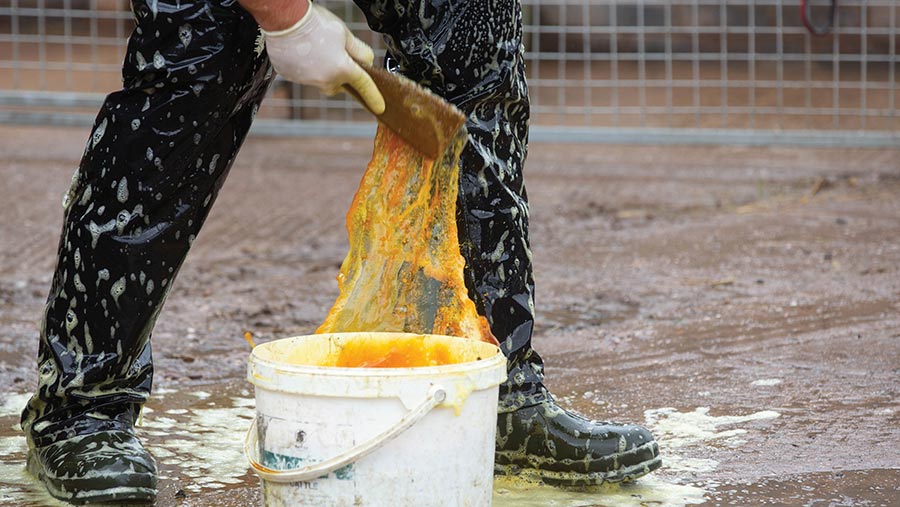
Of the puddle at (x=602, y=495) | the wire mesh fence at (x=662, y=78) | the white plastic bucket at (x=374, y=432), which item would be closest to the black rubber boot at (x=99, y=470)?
the white plastic bucket at (x=374, y=432)

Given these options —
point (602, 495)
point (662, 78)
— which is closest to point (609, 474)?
point (602, 495)

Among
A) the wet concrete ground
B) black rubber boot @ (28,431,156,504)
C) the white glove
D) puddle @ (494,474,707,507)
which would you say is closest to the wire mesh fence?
the wet concrete ground

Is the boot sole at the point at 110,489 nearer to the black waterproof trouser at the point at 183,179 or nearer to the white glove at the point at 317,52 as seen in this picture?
the black waterproof trouser at the point at 183,179

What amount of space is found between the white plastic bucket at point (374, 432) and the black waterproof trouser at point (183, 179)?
44cm

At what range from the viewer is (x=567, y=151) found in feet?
23.3

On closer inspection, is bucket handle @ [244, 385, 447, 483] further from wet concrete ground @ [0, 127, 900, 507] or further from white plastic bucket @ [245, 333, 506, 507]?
wet concrete ground @ [0, 127, 900, 507]

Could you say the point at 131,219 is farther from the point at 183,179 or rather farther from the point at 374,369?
the point at 374,369

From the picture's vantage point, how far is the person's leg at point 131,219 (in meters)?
1.97

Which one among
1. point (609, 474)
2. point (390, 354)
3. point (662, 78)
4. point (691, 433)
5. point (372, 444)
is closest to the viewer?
point (372, 444)

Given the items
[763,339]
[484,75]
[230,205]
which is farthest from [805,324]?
[230,205]

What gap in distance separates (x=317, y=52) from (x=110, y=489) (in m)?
0.77

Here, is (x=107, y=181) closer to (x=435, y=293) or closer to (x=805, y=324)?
(x=435, y=293)

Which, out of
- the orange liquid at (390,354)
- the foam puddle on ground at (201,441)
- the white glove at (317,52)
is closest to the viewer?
the white glove at (317,52)

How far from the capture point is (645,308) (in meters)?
3.63
